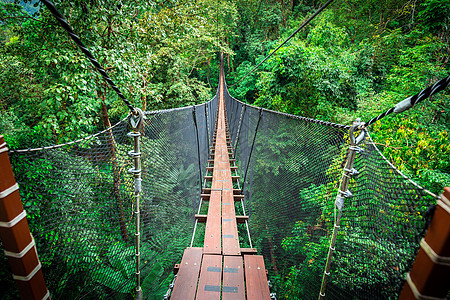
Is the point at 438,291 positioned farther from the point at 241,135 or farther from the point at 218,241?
the point at 241,135

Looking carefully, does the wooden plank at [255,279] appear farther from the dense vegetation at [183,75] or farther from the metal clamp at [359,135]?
the metal clamp at [359,135]

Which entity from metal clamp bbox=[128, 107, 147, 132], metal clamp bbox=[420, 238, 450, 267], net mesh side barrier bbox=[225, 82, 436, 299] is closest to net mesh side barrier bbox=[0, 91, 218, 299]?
metal clamp bbox=[128, 107, 147, 132]

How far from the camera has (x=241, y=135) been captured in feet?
11.4

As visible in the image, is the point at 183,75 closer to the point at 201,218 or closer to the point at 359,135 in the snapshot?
the point at 201,218

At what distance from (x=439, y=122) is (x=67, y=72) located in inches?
237

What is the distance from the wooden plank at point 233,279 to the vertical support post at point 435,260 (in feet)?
3.22

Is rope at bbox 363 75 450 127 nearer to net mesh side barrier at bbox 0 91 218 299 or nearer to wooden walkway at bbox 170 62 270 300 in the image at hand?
net mesh side barrier at bbox 0 91 218 299

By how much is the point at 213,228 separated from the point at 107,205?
829mm

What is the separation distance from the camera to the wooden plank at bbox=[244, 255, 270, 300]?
1.15m

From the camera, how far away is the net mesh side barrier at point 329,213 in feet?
1.86

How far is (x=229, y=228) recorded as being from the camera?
1706 mm

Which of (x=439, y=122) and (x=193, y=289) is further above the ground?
(x=439, y=122)

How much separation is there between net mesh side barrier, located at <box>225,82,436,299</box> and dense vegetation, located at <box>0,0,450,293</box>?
104 mm

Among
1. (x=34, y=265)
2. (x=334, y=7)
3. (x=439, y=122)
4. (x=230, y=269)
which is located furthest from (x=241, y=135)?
(x=334, y=7)
